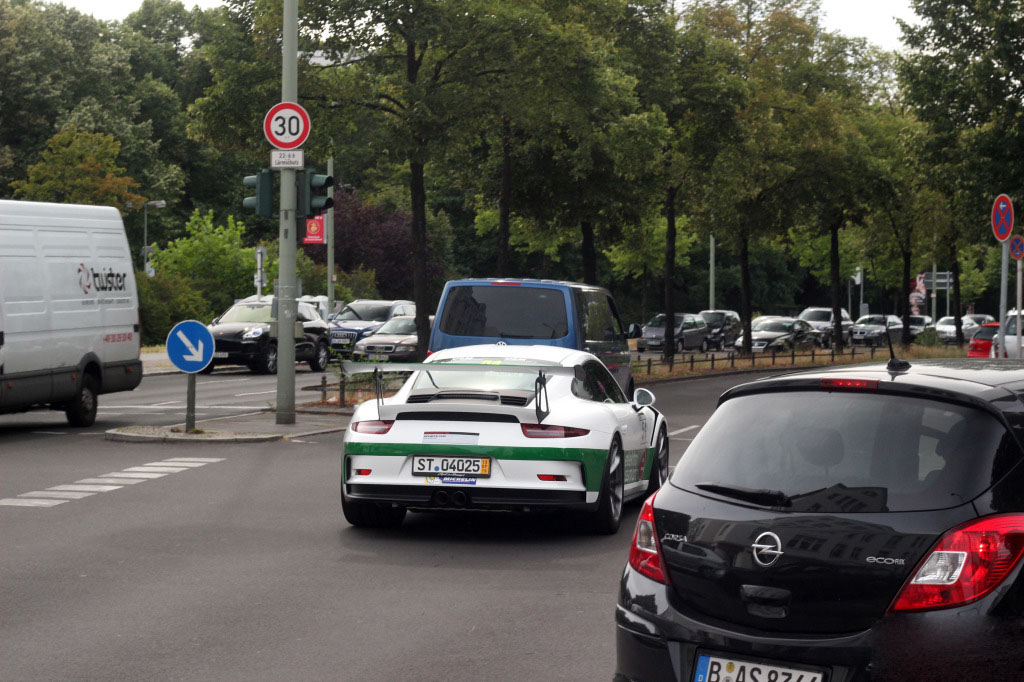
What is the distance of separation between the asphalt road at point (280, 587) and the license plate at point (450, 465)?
526mm

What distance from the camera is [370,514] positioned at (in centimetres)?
1032

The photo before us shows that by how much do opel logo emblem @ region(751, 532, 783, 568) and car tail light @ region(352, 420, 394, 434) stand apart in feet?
18.6

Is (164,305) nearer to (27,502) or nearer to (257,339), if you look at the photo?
(257,339)

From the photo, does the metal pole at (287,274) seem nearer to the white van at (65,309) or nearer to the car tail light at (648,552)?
the white van at (65,309)

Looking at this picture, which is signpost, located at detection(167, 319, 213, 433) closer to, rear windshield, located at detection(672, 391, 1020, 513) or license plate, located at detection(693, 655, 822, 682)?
rear windshield, located at detection(672, 391, 1020, 513)

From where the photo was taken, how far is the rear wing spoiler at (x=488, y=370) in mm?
9930

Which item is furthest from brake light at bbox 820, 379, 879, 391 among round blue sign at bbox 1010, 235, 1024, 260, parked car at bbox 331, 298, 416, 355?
parked car at bbox 331, 298, 416, 355

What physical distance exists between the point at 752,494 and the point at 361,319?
37.6 metres

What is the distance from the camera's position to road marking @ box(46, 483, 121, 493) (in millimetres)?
12445

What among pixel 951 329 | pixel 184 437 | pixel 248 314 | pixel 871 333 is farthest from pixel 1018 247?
pixel 951 329

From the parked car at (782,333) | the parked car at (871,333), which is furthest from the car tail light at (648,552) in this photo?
the parked car at (871,333)

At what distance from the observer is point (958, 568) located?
4.13m

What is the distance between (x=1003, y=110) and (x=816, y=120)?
11.9 meters

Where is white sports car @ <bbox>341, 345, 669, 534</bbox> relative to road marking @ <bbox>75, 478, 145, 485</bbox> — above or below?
above
